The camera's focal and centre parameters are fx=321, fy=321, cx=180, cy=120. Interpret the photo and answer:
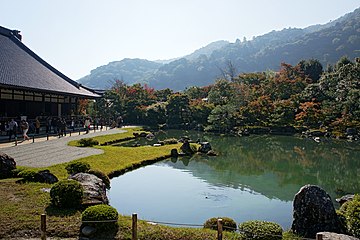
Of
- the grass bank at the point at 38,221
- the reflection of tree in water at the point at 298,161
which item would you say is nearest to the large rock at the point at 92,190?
the grass bank at the point at 38,221

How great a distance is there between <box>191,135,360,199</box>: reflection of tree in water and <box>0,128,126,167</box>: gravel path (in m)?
8.26

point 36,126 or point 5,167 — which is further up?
point 36,126

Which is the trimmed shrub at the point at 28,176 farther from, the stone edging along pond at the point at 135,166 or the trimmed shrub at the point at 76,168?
the stone edging along pond at the point at 135,166

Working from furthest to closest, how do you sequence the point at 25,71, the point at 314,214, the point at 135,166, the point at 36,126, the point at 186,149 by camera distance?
1. the point at 25,71
2. the point at 36,126
3. the point at 186,149
4. the point at 135,166
5. the point at 314,214

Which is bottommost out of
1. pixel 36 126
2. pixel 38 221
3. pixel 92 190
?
pixel 38 221

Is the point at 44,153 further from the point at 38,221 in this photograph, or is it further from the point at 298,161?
the point at 298,161

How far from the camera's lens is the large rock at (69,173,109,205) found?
8914 mm

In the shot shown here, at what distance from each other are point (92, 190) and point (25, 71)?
64.8ft

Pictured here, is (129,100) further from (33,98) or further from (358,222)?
(358,222)

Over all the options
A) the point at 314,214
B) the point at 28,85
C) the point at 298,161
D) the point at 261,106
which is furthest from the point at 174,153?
the point at 261,106

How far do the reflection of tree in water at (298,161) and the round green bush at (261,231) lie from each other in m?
8.33

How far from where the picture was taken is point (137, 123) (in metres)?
48.5

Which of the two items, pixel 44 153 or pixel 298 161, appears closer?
pixel 44 153

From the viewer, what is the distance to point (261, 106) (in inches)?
1722
